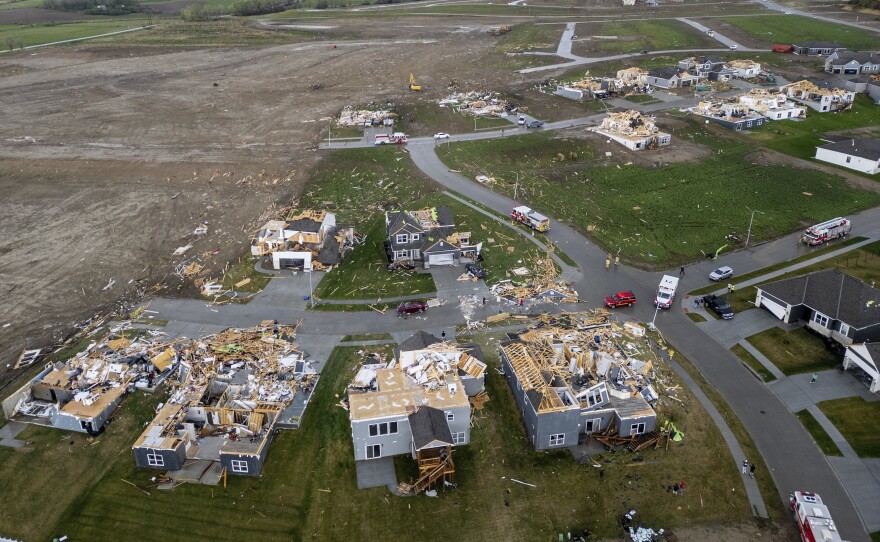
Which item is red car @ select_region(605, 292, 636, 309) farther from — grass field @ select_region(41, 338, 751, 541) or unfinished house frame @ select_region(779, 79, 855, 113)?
unfinished house frame @ select_region(779, 79, 855, 113)

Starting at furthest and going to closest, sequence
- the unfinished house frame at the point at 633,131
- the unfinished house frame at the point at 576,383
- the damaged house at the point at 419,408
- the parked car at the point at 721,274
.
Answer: the unfinished house frame at the point at 633,131 → the parked car at the point at 721,274 → the unfinished house frame at the point at 576,383 → the damaged house at the point at 419,408

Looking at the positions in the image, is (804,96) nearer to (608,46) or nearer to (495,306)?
(608,46)

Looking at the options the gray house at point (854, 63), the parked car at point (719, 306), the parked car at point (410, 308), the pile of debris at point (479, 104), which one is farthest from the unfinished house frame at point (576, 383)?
the gray house at point (854, 63)

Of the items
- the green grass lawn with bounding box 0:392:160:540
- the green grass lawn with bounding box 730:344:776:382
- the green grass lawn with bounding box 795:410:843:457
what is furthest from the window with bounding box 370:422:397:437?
the green grass lawn with bounding box 730:344:776:382

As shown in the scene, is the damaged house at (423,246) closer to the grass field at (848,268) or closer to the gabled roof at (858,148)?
the grass field at (848,268)

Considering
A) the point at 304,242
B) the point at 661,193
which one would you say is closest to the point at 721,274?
the point at 661,193

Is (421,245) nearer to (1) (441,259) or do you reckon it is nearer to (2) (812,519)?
(1) (441,259)
